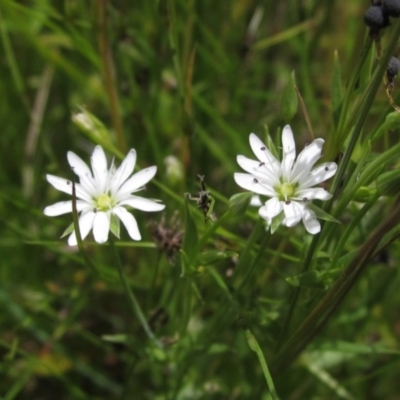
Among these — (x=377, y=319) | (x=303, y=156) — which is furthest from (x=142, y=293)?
(x=303, y=156)

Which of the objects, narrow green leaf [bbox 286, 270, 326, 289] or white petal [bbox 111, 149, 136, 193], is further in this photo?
white petal [bbox 111, 149, 136, 193]

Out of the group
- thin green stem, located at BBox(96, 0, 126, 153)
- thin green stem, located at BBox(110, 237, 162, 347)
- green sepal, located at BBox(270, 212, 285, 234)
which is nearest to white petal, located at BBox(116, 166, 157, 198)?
thin green stem, located at BBox(110, 237, 162, 347)

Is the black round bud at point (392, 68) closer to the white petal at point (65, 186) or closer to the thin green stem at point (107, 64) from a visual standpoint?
the white petal at point (65, 186)

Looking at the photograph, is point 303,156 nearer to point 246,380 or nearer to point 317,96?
point 246,380

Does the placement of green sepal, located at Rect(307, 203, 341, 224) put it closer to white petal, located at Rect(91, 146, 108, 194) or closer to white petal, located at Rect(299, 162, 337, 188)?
white petal, located at Rect(299, 162, 337, 188)

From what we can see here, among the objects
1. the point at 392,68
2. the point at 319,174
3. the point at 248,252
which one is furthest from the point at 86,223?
the point at 392,68
